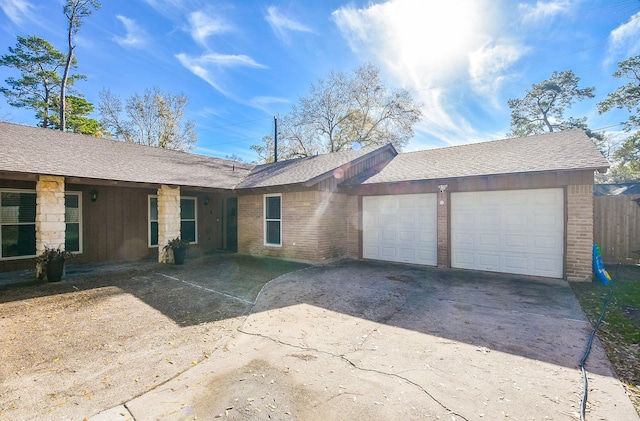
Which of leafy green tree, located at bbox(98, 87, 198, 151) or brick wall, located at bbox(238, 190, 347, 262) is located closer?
brick wall, located at bbox(238, 190, 347, 262)

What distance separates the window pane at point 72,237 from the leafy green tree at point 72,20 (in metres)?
15.3

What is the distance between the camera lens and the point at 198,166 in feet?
41.2

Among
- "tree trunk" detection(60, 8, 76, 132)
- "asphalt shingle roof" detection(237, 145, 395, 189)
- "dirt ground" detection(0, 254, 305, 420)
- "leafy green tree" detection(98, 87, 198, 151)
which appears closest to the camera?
"dirt ground" detection(0, 254, 305, 420)

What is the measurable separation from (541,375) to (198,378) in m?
3.68

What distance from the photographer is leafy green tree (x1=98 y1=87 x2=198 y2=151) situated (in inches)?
932

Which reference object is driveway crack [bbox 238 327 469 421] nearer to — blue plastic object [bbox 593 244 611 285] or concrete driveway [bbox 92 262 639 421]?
concrete driveway [bbox 92 262 639 421]

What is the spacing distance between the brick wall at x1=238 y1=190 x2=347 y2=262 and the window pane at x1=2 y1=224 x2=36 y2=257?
644 centimetres

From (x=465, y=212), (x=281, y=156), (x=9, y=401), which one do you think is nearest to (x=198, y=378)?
(x=9, y=401)

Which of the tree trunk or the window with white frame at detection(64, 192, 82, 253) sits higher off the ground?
the tree trunk

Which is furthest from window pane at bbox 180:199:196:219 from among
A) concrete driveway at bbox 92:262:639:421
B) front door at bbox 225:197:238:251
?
concrete driveway at bbox 92:262:639:421

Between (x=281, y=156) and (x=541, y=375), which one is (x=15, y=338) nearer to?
(x=541, y=375)

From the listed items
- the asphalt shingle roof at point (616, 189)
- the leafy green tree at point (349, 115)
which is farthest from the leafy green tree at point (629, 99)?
the leafy green tree at point (349, 115)

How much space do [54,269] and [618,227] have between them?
16.1 metres

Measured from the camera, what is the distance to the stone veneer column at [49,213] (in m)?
7.26
